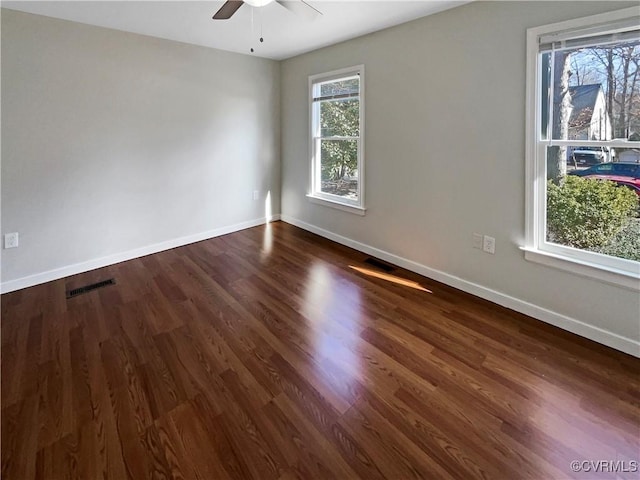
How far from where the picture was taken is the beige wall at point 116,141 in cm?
288

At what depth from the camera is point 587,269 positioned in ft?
7.09

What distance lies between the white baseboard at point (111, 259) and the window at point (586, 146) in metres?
3.55

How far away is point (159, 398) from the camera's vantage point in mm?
1716

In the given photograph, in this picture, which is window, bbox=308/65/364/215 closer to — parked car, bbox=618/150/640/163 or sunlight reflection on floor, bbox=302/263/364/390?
sunlight reflection on floor, bbox=302/263/364/390

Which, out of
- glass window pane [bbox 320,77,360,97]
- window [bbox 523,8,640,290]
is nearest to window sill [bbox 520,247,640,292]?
window [bbox 523,8,640,290]

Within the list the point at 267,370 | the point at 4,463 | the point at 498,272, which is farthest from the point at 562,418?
the point at 4,463

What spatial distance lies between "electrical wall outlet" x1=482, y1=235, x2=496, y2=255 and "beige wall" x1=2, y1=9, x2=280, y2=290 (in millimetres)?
3188

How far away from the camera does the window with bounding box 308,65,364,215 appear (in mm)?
3712

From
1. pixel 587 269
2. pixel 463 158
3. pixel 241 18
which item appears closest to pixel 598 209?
pixel 587 269

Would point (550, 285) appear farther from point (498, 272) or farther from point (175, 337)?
point (175, 337)

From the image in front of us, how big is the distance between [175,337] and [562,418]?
2.26 metres

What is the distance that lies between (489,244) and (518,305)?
1.69 ft

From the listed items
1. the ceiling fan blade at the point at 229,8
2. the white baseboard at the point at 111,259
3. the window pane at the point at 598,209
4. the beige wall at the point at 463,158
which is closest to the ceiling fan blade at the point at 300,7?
the ceiling fan blade at the point at 229,8

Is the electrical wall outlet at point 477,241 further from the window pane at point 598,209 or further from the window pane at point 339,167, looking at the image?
the window pane at point 339,167
